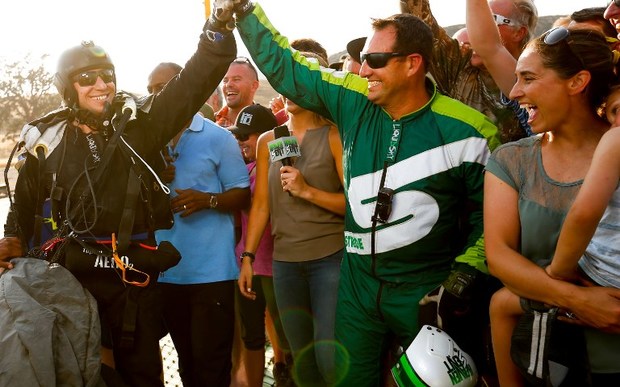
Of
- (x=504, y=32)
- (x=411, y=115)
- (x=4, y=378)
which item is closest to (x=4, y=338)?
(x=4, y=378)

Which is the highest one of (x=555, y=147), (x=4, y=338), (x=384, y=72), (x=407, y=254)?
(x=384, y=72)

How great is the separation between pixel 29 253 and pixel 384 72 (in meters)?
2.25

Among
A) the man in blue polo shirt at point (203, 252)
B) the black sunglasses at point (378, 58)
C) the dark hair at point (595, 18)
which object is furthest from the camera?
the man in blue polo shirt at point (203, 252)

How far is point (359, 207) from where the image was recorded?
9.53ft

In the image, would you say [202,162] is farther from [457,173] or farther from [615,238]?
[615,238]

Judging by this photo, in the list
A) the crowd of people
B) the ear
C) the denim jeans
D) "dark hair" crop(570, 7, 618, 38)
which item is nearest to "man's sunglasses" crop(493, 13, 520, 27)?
the crowd of people

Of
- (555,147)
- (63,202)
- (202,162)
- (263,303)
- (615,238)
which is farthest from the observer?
(263,303)

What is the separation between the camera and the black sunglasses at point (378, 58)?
9.45 feet

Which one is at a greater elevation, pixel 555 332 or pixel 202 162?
pixel 202 162

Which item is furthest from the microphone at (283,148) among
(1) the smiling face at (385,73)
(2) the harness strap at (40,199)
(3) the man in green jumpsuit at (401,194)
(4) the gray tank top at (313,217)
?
(2) the harness strap at (40,199)

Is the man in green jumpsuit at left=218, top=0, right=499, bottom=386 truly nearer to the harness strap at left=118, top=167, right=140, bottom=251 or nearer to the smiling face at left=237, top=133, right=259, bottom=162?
the harness strap at left=118, top=167, right=140, bottom=251

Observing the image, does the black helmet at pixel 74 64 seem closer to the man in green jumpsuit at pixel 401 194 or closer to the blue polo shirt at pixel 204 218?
the blue polo shirt at pixel 204 218

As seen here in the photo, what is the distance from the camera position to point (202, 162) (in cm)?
377

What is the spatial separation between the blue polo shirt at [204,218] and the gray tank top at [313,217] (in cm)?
44
